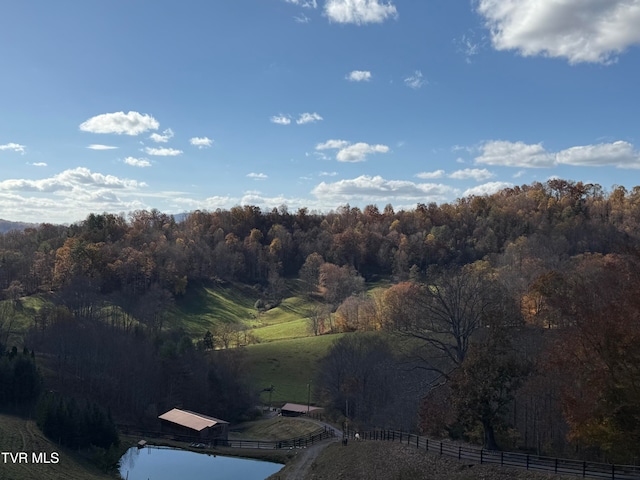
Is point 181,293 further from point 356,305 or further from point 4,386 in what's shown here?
point 4,386

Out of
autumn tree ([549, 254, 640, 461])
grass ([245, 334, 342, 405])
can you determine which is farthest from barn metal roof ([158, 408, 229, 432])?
autumn tree ([549, 254, 640, 461])

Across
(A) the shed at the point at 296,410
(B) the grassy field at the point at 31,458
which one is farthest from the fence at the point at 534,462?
(A) the shed at the point at 296,410

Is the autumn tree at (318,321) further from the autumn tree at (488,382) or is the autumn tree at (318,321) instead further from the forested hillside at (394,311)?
the autumn tree at (488,382)

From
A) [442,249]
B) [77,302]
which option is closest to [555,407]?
[77,302]

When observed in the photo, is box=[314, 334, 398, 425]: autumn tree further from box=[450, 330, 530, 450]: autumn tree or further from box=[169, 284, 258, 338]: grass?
box=[169, 284, 258, 338]: grass

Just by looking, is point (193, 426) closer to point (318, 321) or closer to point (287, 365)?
point (287, 365)

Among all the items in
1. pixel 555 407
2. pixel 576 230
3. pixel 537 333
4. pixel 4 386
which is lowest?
pixel 4 386
